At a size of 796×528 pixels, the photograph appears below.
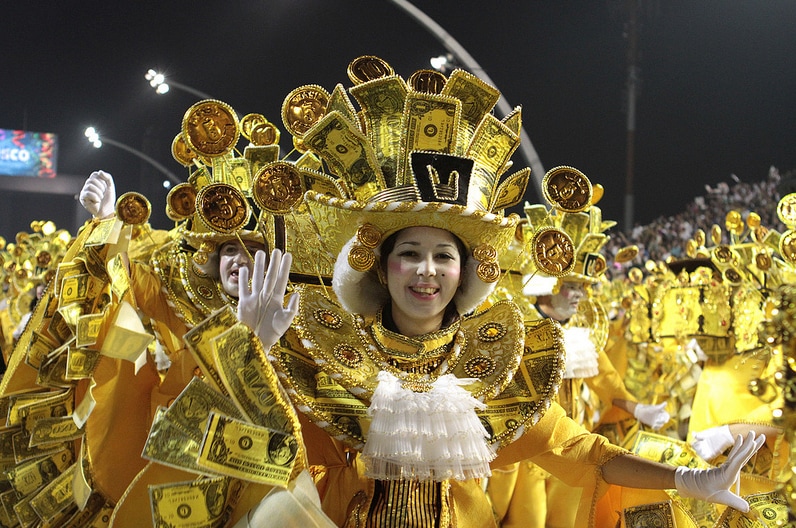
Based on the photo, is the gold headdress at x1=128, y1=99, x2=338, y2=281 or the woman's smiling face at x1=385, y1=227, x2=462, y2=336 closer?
the woman's smiling face at x1=385, y1=227, x2=462, y2=336

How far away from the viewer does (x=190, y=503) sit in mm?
2238

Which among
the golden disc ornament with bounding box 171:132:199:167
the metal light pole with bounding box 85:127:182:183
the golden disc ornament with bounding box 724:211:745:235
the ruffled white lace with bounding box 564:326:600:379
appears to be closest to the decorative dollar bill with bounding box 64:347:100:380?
the golden disc ornament with bounding box 171:132:199:167

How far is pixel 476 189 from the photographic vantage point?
10.00ft

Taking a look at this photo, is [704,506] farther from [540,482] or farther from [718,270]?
[718,270]

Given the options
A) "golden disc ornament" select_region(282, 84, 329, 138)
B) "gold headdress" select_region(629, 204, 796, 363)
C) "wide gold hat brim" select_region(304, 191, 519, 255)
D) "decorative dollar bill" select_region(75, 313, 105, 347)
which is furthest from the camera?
"gold headdress" select_region(629, 204, 796, 363)

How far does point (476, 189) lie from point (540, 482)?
2.90 metres

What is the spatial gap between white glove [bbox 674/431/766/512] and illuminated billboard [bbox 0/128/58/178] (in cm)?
1583

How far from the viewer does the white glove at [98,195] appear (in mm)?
4379

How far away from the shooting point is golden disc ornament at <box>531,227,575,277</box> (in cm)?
332

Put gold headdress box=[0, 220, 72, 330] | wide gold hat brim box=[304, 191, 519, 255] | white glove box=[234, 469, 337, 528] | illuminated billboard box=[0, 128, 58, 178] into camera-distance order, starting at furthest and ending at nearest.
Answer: illuminated billboard box=[0, 128, 58, 178], gold headdress box=[0, 220, 72, 330], wide gold hat brim box=[304, 191, 519, 255], white glove box=[234, 469, 337, 528]

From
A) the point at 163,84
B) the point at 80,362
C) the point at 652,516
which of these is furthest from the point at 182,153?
the point at 163,84

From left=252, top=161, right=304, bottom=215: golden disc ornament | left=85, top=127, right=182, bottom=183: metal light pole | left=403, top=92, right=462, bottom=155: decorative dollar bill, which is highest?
left=85, top=127, right=182, bottom=183: metal light pole

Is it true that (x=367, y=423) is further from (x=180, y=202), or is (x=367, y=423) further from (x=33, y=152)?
(x=33, y=152)

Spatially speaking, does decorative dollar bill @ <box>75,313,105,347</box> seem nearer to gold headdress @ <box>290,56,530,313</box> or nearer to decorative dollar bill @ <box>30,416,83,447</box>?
decorative dollar bill @ <box>30,416,83,447</box>
